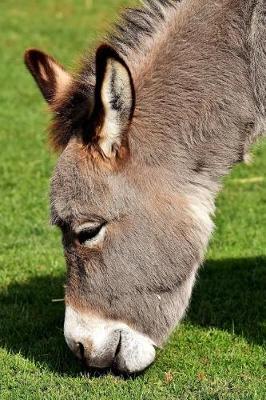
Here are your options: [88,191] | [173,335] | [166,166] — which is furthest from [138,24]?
[173,335]

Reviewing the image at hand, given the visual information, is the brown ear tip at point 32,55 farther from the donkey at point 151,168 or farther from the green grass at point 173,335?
the donkey at point 151,168

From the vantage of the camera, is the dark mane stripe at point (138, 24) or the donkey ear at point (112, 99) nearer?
the donkey ear at point (112, 99)

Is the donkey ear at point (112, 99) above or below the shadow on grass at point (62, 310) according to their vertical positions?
above

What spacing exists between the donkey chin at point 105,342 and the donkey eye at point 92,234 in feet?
1.37

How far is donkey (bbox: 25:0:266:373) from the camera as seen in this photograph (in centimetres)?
517

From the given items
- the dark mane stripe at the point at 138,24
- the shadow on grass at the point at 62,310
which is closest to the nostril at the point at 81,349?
the shadow on grass at the point at 62,310

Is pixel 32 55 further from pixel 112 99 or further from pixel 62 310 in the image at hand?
pixel 62 310

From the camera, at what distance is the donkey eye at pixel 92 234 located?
518cm

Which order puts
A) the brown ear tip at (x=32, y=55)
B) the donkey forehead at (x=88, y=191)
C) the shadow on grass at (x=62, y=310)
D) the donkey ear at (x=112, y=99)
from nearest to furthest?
1. the donkey ear at (x=112, y=99)
2. the donkey forehead at (x=88, y=191)
3. the brown ear tip at (x=32, y=55)
4. the shadow on grass at (x=62, y=310)

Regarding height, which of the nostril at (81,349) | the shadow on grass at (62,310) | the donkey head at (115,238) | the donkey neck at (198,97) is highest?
the donkey neck at (198,97)

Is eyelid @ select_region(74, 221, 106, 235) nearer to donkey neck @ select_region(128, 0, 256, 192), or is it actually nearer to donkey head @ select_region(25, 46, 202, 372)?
donkey head @ select_region(25, 46, 202, 372)

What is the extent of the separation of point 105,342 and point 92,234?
0.62m

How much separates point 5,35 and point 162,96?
1208 centimetres

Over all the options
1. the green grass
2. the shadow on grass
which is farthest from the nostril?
the shadow on grass
